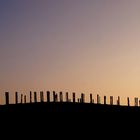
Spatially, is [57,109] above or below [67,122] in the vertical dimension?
above

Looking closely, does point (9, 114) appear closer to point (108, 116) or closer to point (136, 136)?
point (108, 116)

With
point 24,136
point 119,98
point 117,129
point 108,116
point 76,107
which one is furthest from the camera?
point 119,98

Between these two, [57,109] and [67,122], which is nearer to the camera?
[67,122]

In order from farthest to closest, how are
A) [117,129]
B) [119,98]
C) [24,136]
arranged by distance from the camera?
[119,98]
[117,129]
[24,136]

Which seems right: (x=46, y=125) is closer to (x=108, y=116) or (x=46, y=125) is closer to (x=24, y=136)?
(x=24, y=136)

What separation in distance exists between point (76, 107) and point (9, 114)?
5388 millimetres

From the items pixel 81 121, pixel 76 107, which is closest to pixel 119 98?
pixel 76 107

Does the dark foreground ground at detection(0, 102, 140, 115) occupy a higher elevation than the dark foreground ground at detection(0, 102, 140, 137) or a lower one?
higher

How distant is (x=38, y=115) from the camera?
27.6 m

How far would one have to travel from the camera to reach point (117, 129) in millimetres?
26453

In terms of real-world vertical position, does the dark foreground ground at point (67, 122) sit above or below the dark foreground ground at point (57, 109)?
below

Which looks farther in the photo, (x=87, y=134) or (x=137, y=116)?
(x=137, y=116)

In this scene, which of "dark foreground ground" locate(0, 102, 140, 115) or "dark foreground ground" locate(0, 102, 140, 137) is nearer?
"dark foreground ground" locate(0, 102, 140, 137)

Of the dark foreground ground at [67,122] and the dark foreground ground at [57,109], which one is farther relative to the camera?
the dark foreground ground at [57,109]
